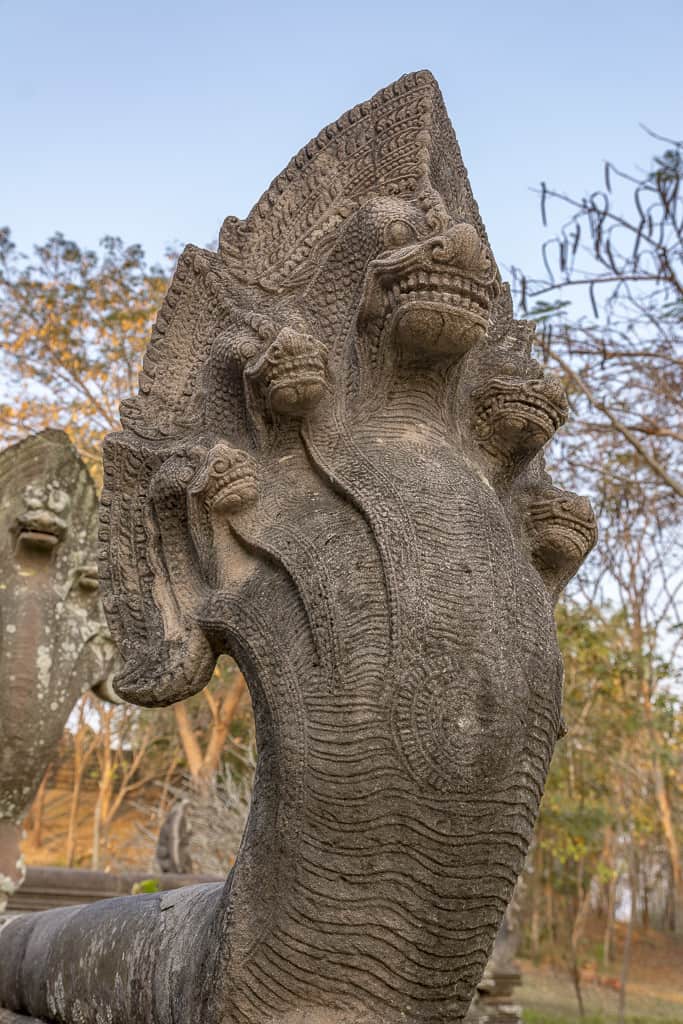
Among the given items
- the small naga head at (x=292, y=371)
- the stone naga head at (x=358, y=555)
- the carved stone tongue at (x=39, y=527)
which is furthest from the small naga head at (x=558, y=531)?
the carved stone tongue at (x=39, y=527)

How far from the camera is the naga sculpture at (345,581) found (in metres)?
1.80

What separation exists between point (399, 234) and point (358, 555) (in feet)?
2.43

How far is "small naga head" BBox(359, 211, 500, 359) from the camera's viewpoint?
2.11 metres

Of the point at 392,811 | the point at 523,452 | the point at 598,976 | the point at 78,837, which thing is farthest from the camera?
the point at 78,837

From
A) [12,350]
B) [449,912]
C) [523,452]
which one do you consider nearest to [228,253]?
[523,452]

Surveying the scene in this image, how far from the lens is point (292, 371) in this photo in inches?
84.3

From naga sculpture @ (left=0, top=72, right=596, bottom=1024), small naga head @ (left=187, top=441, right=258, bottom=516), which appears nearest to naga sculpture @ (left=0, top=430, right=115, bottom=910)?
naga sculpture @ (left=0, top=72, right=596, bottom=1024)

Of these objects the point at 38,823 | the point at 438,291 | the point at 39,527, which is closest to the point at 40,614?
the point at 39,527

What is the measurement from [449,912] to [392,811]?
0.69ft

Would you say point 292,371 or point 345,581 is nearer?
point 345,581

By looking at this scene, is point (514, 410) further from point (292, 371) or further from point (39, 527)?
point (39, 527)

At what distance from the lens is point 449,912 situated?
71.5 inches

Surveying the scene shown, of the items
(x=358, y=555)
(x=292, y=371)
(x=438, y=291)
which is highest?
(x=438, y=291)

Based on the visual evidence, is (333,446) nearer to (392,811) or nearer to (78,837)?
(392,811)
